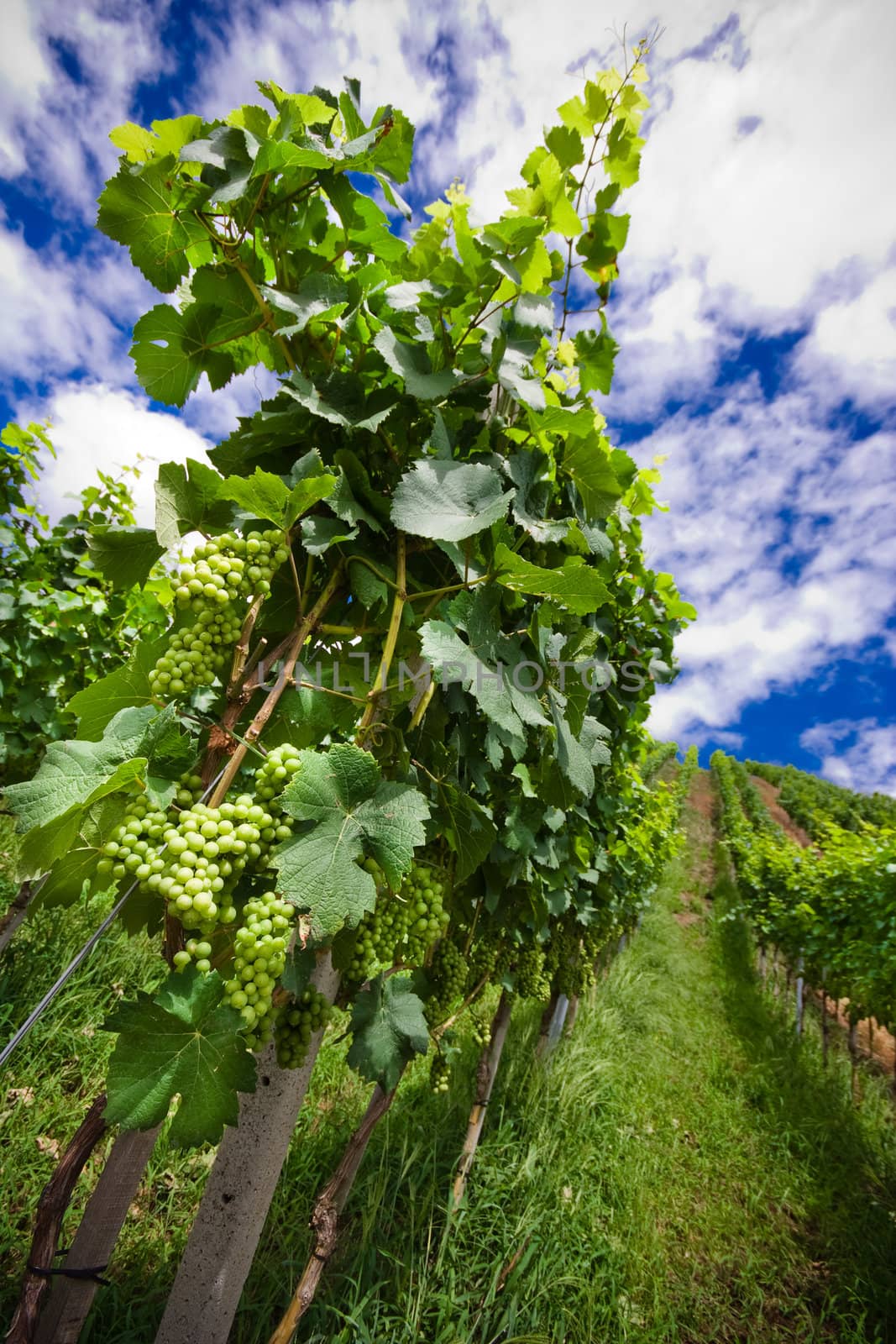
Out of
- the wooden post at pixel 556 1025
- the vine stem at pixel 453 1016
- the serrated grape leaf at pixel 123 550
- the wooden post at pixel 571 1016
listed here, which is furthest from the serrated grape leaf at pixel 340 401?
the wooden post at pixel 571 1016

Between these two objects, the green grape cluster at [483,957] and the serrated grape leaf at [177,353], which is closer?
the serrated grape leaf at [177,353]

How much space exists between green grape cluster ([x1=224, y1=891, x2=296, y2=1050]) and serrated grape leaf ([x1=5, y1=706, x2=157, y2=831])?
0.76ft

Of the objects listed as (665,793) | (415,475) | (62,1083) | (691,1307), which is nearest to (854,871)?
(665,793)

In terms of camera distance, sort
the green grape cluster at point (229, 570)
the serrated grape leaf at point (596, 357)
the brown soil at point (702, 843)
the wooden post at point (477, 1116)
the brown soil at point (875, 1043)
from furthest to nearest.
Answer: the brown soil at point (702, 843)
the brown soil at point (875, 1043)
the wooden post at point (477, 1116)
the serrated grape leaf at point (596, 357)
the green grape cluster at point (229, 570)

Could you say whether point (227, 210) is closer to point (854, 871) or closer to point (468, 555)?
point (468, 555)

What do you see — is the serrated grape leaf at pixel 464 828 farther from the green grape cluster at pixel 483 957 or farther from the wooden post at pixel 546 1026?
the wooden post at pixel 546 1026

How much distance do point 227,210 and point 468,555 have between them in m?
0.70

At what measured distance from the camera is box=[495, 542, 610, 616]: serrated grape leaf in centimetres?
103

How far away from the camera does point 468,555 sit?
1.16 meters

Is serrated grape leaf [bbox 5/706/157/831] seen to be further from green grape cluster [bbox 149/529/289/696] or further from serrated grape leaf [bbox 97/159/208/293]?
serrated grape leaf [bbox 97/159/208/293]

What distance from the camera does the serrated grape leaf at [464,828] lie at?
1226 millimetres

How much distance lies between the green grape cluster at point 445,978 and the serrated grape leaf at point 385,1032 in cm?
52

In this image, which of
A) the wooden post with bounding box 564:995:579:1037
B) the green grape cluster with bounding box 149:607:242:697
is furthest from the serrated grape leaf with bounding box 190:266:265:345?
the wooden post with bounding box 564:995:579:1037

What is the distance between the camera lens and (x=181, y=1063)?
767 mm
